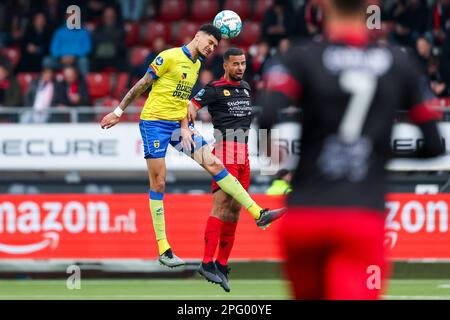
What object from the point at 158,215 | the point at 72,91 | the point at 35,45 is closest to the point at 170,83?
the point at 158,215

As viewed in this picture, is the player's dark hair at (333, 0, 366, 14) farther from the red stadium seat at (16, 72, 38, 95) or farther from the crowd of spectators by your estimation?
the red stadium seat at (16, 72, 38, 95)

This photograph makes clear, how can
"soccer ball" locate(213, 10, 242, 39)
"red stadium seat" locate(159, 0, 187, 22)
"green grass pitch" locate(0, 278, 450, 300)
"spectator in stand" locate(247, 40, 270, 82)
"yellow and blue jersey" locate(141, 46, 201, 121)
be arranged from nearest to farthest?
"yellow and blue jersey" locate(141, 46, 201, 121) < "soccer ball" locate(213, 10, 242, 39) < "green grass pitch" locate(0, 278, 450, 300) < "spectator in stand" locate(247, 40, 270, 82) < "red stadium seat" locate(159, 0, 187, 22)

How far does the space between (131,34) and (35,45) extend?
6.61 ft

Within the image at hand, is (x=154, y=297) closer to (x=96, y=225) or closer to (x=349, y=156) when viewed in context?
(x=96, y=225)

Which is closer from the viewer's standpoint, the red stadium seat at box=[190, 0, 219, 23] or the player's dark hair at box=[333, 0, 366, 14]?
the player's dark hair at box=[333, 0, 366, 14]

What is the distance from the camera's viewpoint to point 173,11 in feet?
73.3

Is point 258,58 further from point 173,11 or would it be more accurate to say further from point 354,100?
point 354,100

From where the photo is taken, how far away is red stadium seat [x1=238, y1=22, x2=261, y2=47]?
822 inches

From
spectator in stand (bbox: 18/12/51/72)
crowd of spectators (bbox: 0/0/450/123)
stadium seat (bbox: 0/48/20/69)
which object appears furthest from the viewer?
stadium seat (bbox: 0/48/20/69)

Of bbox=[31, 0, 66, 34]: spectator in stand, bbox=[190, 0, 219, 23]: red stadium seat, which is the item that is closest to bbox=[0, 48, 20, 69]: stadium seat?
bbox=[31, 0, 66, 34]: spectator in stand

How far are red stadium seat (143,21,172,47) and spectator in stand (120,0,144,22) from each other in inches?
19.7

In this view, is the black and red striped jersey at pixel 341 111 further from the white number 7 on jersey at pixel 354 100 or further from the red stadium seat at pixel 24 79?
the red stadium seat at pixel 24 79

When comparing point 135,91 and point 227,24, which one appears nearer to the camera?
point 135,91

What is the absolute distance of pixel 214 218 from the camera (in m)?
11.6
